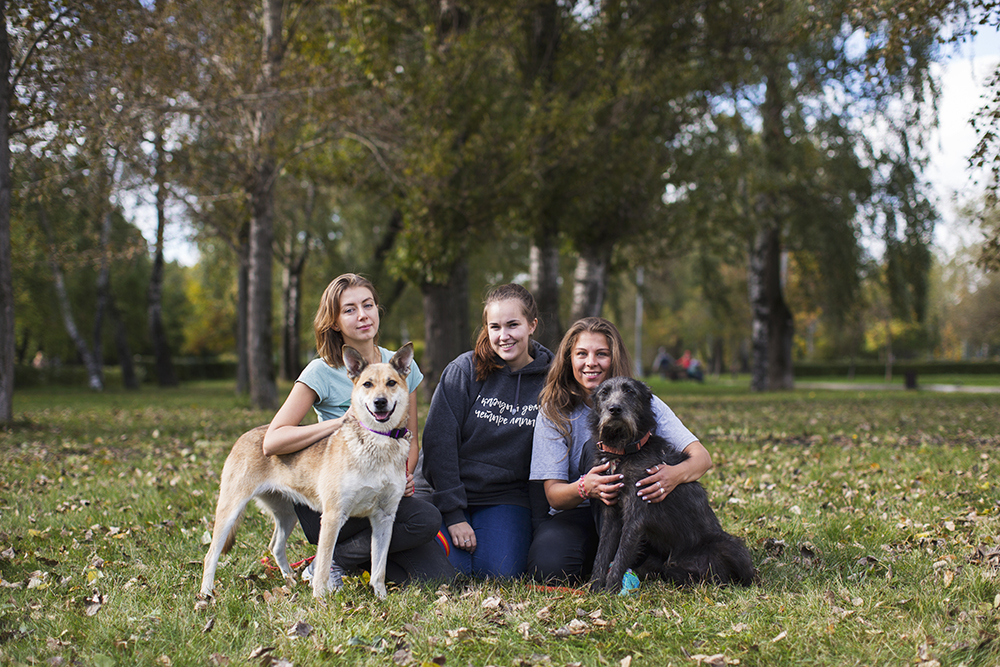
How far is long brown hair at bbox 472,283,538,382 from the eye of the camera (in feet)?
14.7

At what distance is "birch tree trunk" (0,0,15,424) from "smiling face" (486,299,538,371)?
975 cm

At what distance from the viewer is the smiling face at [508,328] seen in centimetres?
440

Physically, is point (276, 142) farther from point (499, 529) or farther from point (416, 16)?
point (499, 529)

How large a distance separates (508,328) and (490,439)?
79 centimetres

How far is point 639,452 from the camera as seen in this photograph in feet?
12.9

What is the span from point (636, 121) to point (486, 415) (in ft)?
43.6

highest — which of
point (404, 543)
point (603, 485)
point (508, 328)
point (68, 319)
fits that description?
point (68, 319)

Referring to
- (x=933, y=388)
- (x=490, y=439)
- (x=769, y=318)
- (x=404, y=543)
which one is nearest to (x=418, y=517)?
(x=404, y=543)

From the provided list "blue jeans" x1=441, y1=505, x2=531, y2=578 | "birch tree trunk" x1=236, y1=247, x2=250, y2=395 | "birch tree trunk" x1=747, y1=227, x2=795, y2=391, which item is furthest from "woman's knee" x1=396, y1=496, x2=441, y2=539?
"birch tree trunk" x1=747, y1=227, x2=795, y2=391

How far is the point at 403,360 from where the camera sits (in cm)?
392

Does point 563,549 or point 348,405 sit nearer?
point 563,549

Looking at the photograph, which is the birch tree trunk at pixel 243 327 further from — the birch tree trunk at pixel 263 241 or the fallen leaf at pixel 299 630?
the fallen leaf at pixel 299 630

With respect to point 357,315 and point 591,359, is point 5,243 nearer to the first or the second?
point 357,315

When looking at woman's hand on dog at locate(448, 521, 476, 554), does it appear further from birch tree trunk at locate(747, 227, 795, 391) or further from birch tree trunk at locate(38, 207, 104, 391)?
birch tree trunk at locate(38, 207, 104, 391)
